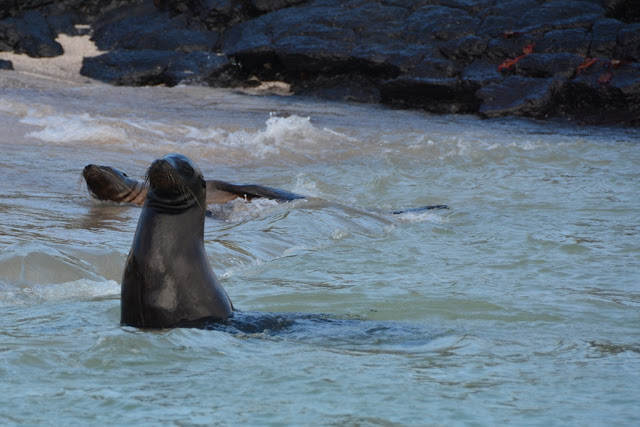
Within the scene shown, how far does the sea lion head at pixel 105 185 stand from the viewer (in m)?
9.32

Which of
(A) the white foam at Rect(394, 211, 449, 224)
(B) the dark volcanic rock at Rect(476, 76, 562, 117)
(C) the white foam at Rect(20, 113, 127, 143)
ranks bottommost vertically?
(A) the white foam at Rect(394, 211, 449, 224)

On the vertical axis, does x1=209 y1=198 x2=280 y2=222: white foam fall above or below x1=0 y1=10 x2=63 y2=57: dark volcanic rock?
below

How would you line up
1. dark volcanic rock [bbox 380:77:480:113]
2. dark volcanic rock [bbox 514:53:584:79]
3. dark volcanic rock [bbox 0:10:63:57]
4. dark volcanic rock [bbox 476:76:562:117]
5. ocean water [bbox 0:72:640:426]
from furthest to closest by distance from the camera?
1. dark volcanic rock [bbox 0:10:63:57]
2. dark volcanic rock [bbox 380:77:480:113]
3. dark volcanic rock [bbox 514:53:584:79]
4. dark volcanic rock [bbox 476:76:562:117]
5. ocean water [bbox 0:72:640:426]

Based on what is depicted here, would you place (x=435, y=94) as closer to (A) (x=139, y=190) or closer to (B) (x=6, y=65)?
(B) (x=6, y=65)

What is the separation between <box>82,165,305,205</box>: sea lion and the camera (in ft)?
29.8

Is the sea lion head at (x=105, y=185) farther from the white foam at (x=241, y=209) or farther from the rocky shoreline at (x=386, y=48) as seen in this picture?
the rocky shoreline at (x=386, y=48)

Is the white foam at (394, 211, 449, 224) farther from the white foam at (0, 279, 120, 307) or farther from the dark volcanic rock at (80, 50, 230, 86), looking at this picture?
the dark volcanic rock at (80, 50, 230, 86)

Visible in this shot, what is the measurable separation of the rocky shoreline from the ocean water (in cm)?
510

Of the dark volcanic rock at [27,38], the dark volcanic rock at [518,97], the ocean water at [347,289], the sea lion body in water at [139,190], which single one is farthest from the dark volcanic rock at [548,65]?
the dark volcanic rock at [27,38]

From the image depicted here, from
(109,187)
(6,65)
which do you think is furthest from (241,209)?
(6,65)

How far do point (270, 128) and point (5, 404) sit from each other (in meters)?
12.1

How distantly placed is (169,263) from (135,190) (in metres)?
5.33

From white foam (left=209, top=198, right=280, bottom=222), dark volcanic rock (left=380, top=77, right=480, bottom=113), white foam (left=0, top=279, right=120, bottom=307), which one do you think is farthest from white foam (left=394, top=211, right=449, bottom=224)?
dark volcanic rock (left=380, top=77, right=480, bottom=113)

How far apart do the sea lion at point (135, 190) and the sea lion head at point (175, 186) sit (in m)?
4.64
